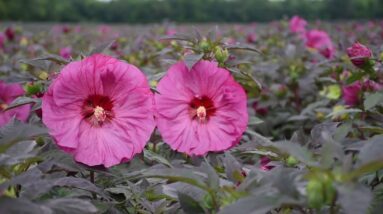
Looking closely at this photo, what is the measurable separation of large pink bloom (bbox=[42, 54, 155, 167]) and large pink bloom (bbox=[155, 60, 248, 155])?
0.19 ft

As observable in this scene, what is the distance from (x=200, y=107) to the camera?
1073 millimetres

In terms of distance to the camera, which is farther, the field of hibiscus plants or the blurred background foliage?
the blurred background foliage

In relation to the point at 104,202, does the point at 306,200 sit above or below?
above

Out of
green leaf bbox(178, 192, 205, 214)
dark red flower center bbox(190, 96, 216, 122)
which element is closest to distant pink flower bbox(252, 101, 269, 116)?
dark red flower center bbox(190, 96, 216, 122)

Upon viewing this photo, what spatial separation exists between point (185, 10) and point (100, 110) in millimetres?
17818

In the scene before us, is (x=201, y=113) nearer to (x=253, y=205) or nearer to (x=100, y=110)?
(x=100, y=110)

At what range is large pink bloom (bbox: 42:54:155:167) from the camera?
3.04ft

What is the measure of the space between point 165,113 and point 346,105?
911 mm

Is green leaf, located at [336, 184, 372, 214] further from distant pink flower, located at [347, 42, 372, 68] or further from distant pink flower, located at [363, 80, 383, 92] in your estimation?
distant pink flower, located at [363, 80, 383, 92]

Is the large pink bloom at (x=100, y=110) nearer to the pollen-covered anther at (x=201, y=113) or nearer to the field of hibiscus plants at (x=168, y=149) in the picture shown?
the field of hibiscus plants at (x=168, y=149)

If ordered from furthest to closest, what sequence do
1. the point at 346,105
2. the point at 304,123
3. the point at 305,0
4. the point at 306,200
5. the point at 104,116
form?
the point at 305,0, the point at 304,123, the point at 346,105, the point at 104,116, the point at 306,200

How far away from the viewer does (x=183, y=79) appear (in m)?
1.06

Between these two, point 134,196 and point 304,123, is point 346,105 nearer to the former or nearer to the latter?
point 304,123

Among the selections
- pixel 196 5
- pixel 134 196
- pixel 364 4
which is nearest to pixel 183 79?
pixel 134 196
